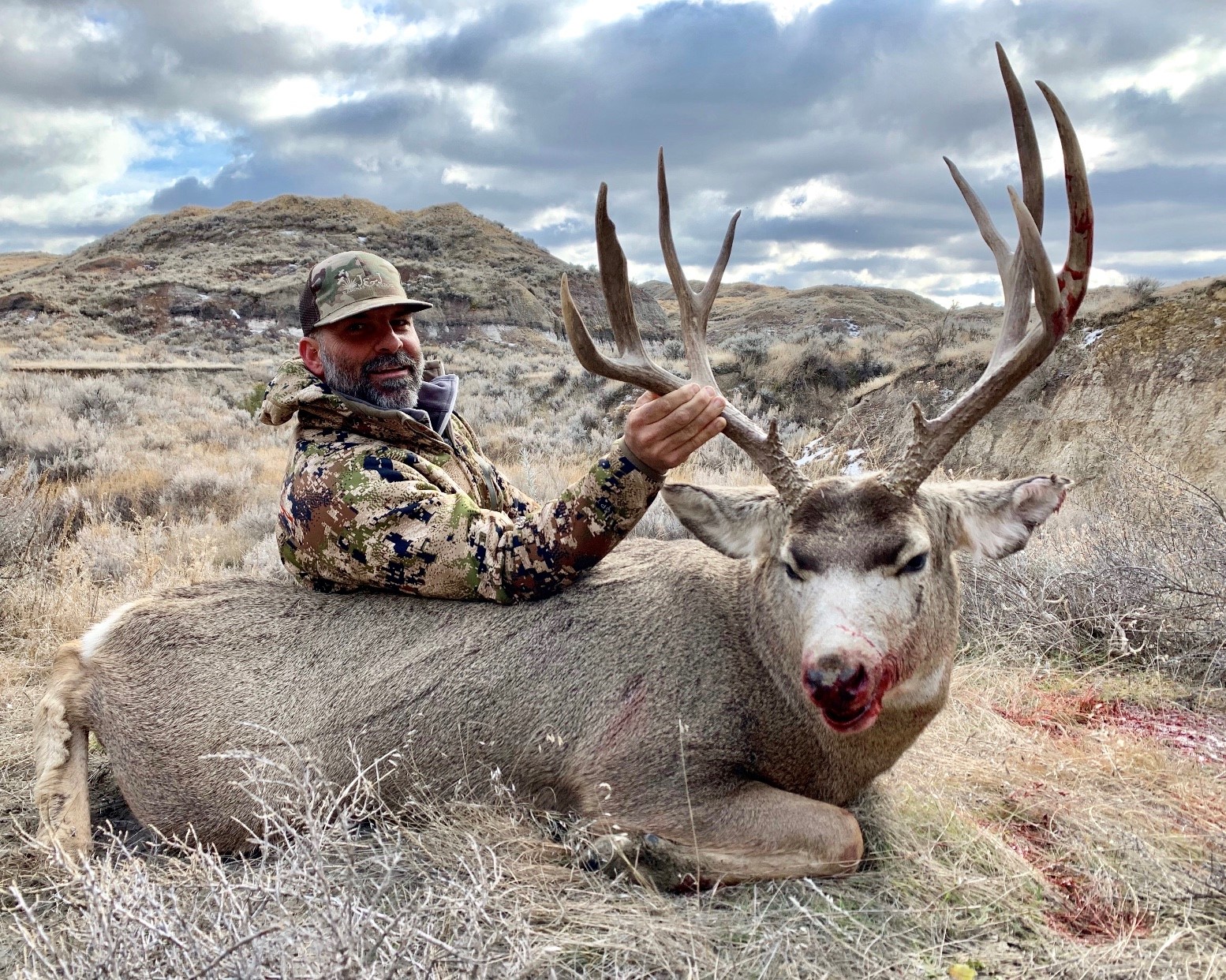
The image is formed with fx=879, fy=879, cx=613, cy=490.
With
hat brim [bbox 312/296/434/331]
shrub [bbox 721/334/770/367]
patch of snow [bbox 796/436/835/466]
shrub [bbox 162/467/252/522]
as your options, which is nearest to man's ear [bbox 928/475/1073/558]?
hat brim [bbox 312/296/434/331]

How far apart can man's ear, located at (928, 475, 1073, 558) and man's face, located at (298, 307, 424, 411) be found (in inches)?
90.7

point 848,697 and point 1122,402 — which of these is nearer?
point 848,697

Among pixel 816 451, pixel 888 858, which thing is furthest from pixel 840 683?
pixel 816 451

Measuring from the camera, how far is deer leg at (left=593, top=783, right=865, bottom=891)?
8.95 feet

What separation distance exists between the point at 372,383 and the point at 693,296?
147 centimetres

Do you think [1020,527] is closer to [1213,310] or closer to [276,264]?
[1213,310]

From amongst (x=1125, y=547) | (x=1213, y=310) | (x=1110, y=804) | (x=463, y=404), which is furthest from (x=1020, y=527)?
(x=463, y=404)

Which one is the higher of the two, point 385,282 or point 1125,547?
point 385,282

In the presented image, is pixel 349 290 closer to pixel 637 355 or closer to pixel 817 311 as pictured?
pixel 637 355

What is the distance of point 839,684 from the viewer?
238cm

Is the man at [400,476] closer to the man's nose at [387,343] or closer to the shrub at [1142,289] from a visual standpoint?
the man's nose at [387,343]

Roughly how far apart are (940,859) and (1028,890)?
28 cm

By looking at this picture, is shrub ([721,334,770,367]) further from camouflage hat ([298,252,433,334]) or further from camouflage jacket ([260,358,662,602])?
camouflage jacket ([260,358,662,602])

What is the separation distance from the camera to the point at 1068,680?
14.7 ft
